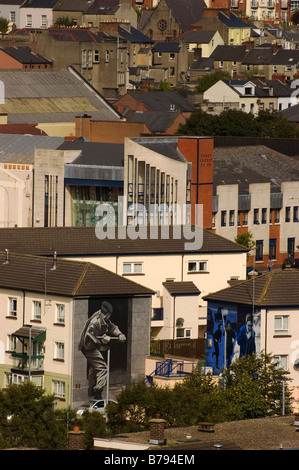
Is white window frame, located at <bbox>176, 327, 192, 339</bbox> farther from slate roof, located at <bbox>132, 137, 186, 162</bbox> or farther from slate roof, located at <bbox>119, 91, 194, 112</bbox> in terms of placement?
slate roof, located at <bbox>119, 91, 194, 112</bbox>

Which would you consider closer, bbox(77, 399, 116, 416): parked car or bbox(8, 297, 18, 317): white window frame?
bbox(77, 399, 116, 416): parked car

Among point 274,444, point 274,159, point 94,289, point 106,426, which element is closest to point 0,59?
point 274,159

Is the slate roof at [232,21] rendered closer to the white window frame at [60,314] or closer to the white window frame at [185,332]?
the white window frame at [185,332]

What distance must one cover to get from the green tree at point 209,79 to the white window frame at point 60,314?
9243 centimetres

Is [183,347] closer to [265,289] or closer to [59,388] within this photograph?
[265,289]

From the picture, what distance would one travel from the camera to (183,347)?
64.8m

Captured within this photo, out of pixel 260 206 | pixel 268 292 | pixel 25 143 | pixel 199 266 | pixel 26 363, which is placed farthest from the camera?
pixel 260 206

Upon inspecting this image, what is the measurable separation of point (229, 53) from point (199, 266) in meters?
108

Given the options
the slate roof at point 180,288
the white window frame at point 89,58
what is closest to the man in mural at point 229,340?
the slate roof at point 180,288

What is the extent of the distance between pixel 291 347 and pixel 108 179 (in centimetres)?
2647

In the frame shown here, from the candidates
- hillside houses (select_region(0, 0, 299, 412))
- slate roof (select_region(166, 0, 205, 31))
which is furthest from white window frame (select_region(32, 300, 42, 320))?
slate roof (select_region(166, 0, 205, 31))

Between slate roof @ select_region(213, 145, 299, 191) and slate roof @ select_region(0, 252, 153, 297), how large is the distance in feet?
96.4

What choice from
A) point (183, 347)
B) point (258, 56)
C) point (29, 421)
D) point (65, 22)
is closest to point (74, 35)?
point (65, 22)

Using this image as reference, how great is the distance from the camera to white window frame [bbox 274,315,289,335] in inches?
2272
